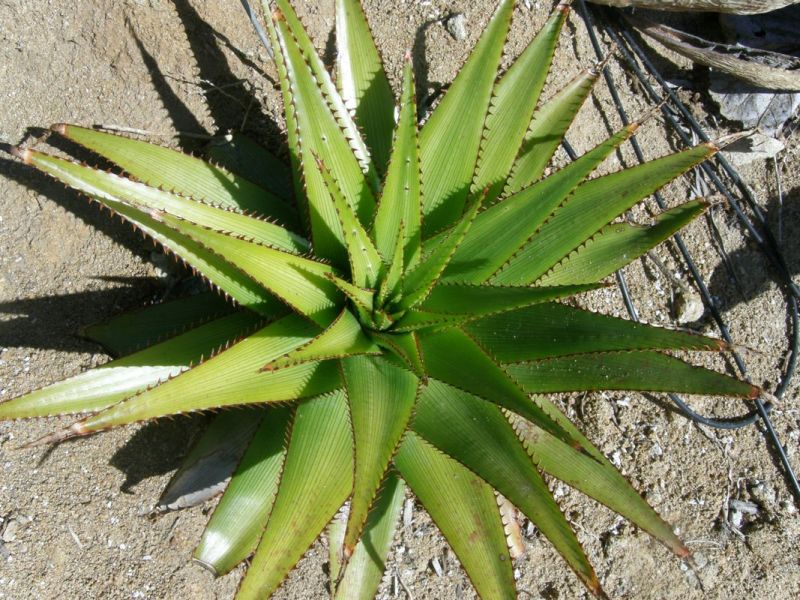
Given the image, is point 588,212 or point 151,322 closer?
point 588,212

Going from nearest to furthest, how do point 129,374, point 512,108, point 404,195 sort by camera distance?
1. point 404,195
2. point 129,374
3. point 512,108

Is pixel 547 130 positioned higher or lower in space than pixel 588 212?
higher

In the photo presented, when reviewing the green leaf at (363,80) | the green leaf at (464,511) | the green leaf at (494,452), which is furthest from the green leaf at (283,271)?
the green leaf at (363,80)

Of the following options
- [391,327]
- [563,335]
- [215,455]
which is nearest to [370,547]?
[215,455]

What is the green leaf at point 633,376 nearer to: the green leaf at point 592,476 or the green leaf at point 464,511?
the green leaf at point 592,476

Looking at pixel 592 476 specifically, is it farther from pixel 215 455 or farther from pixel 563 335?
pixel 215 455

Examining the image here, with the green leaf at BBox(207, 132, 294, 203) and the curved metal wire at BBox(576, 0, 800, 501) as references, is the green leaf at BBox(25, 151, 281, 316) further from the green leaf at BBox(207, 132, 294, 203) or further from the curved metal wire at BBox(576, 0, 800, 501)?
the curved metal wire at BBox(576, 0, 800, 501)

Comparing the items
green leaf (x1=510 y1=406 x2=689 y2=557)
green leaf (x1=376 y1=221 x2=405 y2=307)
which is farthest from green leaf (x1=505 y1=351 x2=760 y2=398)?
green leaf (x1=376 y1=221 x2=405 y2=307)
